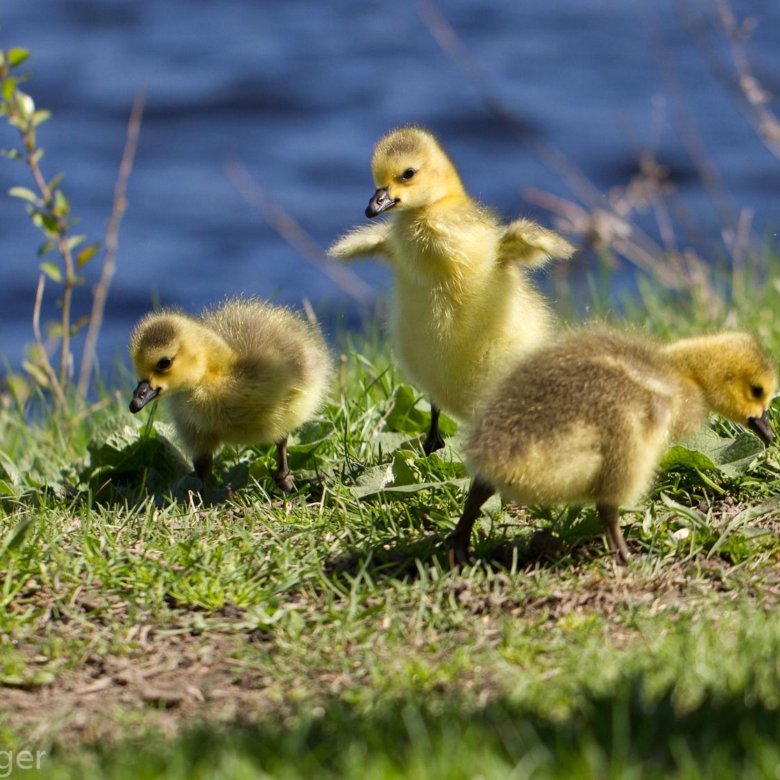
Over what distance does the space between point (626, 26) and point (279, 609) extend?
1753 cm

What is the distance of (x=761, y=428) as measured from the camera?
5.38m

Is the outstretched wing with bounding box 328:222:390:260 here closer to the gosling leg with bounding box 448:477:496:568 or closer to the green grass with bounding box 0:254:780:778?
the green grass with bounding box 0:254:780:778

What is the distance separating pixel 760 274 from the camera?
9.27 m

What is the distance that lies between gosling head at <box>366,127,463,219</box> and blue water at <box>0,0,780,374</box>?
7.58 m

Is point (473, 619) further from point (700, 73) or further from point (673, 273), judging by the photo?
point (700, 73)

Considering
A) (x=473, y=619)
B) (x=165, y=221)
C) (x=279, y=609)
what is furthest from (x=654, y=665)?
(x=165, y=221)

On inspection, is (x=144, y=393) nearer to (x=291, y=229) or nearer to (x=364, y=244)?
(x=364, y=244)

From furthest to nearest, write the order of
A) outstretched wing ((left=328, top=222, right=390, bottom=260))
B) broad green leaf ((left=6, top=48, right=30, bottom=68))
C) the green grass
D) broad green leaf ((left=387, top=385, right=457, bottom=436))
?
broad green leaf ((left=6, top=48, right=30, bottom=68)) → broad green leaf ((left=387, top=385, right=457, bottom=436)) → outstretched wing ((left=328, top=222, right=390, bottom=260)) → the green grass

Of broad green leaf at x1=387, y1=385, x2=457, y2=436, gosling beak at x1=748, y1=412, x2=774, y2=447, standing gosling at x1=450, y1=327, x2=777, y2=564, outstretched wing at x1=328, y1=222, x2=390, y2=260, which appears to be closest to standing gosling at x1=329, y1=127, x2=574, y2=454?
outstretched wing at x1=328, y1=222, x2=390, y2=260

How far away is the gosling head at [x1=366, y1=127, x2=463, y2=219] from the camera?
237 inches

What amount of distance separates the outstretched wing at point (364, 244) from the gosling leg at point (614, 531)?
6.11 ft

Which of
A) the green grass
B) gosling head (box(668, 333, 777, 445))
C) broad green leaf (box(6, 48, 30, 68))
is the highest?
broad green leaf (box(6, 48, 30, 68))

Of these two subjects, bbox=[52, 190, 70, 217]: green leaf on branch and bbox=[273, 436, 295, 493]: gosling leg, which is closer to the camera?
bbox=[273, 436, 295, 493]: gosling leg

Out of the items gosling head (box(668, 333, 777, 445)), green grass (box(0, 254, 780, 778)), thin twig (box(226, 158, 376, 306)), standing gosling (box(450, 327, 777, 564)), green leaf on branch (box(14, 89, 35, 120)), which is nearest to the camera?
green grass (box(0, 254, 780, 778))
